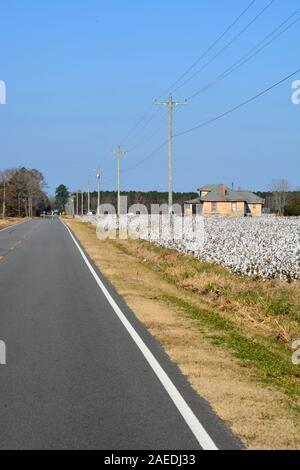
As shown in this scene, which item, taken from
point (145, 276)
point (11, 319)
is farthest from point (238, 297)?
point (145, 276)

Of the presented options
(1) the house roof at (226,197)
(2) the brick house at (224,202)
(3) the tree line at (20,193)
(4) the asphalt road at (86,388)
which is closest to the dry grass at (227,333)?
(4) the asphalt road at (86,388)

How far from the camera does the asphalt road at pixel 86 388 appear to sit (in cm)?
581

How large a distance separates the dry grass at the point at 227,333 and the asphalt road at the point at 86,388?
0.28m

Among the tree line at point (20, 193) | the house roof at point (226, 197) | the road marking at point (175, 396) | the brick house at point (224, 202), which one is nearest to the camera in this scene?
the road marking at point (175, 396)

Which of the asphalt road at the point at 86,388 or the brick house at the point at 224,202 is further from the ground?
the brick house at the point at 224,202

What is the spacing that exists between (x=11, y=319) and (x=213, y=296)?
19.1 ft

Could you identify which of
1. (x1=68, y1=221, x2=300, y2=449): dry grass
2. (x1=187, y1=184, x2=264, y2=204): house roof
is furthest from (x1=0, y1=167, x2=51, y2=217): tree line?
(x1=68, y1=221, x2=300, y2=449): dry grass

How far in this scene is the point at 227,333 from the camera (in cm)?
1136

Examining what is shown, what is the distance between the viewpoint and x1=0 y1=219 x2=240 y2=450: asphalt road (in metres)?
5.81

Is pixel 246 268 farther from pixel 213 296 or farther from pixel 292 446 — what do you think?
pixel 292 446

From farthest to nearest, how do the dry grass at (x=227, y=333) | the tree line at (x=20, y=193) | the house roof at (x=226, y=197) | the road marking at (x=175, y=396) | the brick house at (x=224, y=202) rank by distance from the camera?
1. the tree line at (x=20, y=193)
2. the house roof at (x=226, y=197)
3. the brick house at (x=224, y=202)
4. the dry grass at (x=227, y=333)
5. the road marking at (x=175, y=396)

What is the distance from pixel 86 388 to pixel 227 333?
439 cm

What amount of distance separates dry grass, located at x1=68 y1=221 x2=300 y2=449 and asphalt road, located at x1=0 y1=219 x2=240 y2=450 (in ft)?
0.91

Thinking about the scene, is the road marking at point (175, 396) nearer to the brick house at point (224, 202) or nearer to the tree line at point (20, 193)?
the brick house at point (224, 202)
